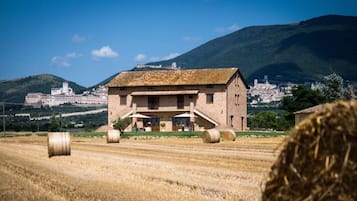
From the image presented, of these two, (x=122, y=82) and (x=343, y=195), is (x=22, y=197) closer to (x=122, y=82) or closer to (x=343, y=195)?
(x=343, y=195)

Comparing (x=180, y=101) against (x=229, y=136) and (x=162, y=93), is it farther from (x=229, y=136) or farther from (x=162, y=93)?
(x=229, y=136)

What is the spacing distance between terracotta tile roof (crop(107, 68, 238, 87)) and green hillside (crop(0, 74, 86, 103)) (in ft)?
244

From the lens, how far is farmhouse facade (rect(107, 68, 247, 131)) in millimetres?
65438

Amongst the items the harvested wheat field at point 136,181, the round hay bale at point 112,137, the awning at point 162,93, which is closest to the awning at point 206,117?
the awning at point 162,93

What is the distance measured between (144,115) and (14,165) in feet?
160

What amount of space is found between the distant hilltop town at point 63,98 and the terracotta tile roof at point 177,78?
53024mm

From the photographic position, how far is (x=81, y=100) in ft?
491

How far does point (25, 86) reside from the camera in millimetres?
159250

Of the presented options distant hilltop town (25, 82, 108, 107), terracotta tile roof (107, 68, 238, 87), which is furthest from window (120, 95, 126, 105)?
distant hilltop town (25, 82, 108, 107)

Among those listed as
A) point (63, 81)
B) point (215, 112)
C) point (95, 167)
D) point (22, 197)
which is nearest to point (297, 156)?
point (22, 197)

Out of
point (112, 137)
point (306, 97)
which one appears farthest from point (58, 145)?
point (306, 97)

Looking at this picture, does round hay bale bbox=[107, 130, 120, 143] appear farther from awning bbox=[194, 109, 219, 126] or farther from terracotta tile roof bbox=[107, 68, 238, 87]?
terracotta tile roof bbox=[107, 68, 238, 87]

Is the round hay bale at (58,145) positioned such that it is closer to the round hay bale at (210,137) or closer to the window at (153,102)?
the round hay bale at (210,137)

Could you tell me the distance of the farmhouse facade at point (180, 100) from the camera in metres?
65.4
